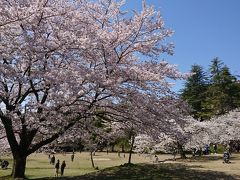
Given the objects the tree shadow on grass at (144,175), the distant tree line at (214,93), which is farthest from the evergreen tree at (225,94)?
the tree shadow on grass at (144,175)

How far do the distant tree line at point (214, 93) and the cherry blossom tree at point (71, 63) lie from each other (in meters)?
43.3

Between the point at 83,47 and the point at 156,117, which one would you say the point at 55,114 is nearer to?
the point at 83,47

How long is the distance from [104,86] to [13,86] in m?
5.79

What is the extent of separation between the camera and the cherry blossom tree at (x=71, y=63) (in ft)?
45.4

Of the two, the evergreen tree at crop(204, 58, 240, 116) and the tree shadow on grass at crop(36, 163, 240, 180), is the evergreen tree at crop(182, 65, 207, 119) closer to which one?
the evergreen tree at crop(204, 58, 240, 116)

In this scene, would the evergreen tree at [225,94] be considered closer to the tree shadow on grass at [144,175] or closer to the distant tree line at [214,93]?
the distant tree line at [214,93]

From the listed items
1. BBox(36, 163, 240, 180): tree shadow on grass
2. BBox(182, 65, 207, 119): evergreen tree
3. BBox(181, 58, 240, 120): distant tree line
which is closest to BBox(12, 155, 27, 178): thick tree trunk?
BBox(36, 163, 240, 180): tree shadow on grass

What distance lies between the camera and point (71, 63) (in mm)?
15523

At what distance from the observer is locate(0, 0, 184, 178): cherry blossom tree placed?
545 inches

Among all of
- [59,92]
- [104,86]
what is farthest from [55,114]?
[104,86]

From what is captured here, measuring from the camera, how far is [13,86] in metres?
17.8

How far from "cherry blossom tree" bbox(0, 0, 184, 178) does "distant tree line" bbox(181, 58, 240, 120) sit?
142ft

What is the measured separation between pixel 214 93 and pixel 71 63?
57316mm

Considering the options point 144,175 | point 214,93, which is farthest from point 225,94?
point 144,175
